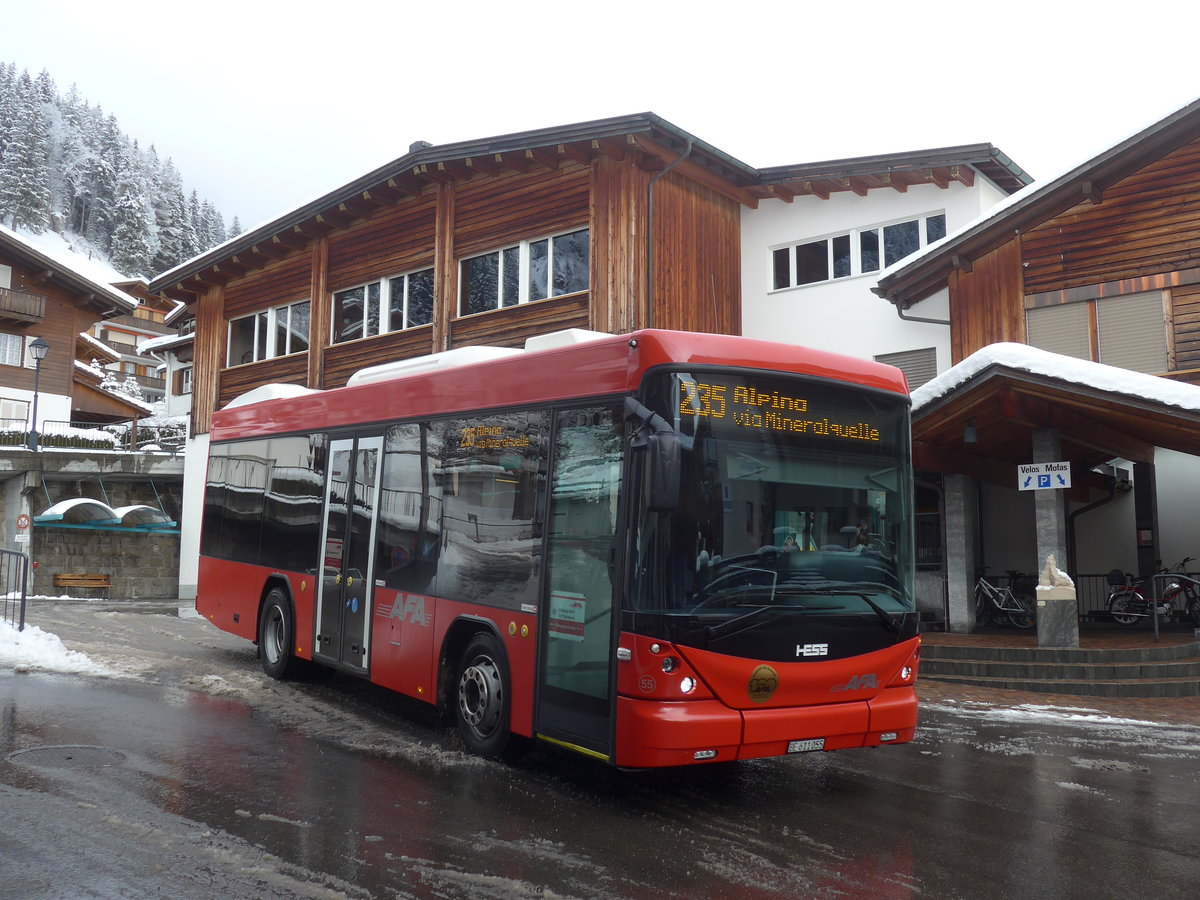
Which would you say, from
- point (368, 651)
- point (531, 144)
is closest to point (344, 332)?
point (531, 144)

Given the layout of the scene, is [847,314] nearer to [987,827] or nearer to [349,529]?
[349,529]

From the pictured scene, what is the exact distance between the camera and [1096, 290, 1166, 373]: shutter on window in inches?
648

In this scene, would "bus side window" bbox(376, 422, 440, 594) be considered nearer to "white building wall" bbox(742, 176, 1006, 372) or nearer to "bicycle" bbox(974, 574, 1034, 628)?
"bicycle" bbox(974, 574, 1034, 628)

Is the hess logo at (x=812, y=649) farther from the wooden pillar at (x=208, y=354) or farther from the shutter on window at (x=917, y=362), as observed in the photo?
the wooden pillar at (x=208, y=354)

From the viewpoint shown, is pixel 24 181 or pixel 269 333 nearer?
pixel 269 333

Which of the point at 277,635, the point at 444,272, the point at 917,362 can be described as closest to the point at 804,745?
the point at 277,635

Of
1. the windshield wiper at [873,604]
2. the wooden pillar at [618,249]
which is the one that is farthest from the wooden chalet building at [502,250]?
the windshield wiper at [873,604]

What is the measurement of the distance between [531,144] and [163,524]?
1613 centimetres

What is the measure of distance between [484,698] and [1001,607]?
12.0m

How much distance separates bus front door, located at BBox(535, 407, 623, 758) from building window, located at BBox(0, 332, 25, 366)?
42.5m

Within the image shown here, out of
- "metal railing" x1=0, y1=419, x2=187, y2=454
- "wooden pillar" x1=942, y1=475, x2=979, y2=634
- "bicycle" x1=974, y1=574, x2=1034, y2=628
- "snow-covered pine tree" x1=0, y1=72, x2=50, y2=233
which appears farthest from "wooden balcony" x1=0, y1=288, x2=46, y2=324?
"snow-covered pine tree" x1=0, y1=72, x2=50, y2=233

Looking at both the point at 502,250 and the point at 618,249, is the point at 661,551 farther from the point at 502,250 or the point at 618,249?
the point at 502,250

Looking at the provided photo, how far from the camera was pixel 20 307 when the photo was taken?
40.8 metres

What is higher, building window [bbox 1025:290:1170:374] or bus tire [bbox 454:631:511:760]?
building window [bbox 1025:290:1170:374]
